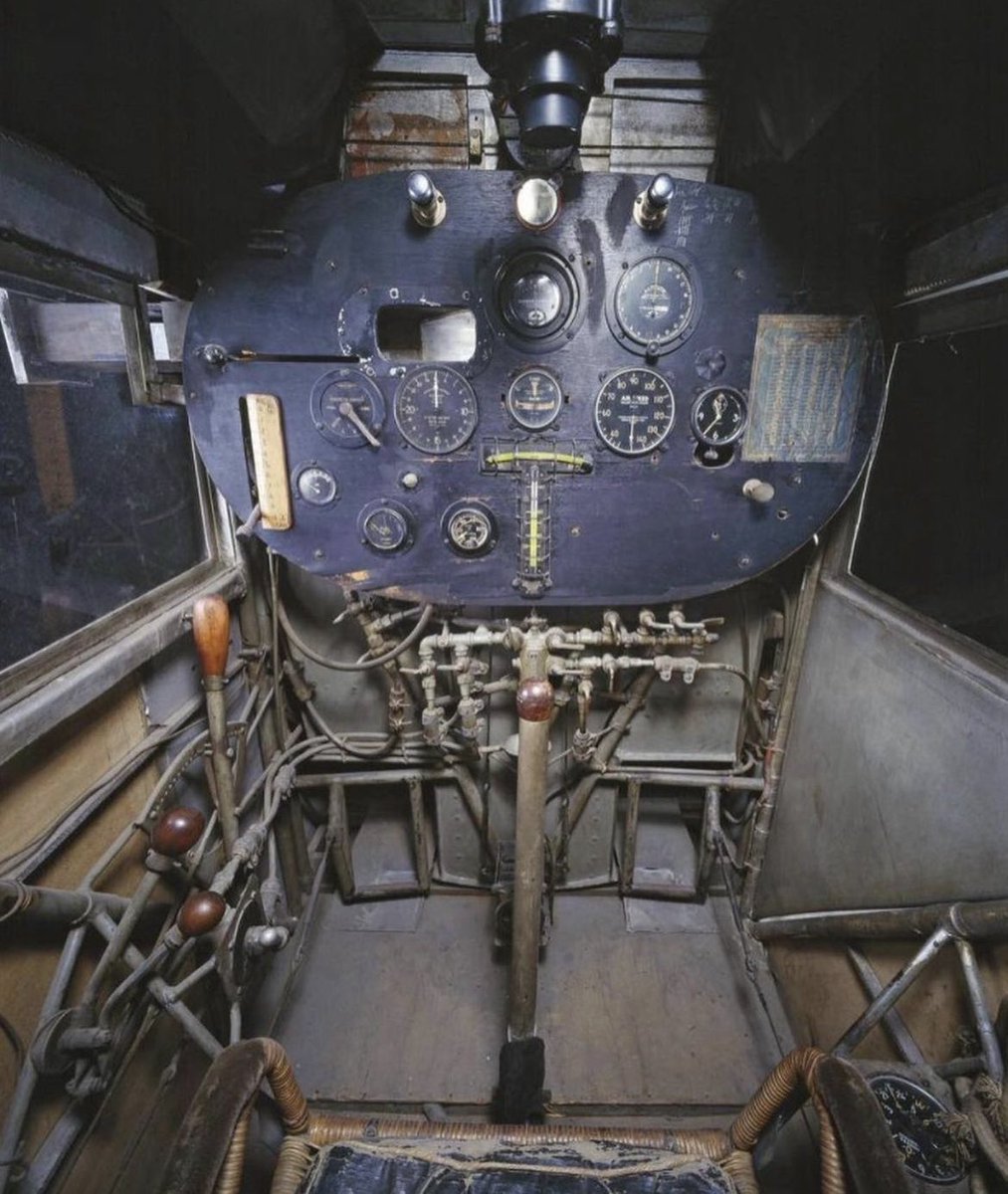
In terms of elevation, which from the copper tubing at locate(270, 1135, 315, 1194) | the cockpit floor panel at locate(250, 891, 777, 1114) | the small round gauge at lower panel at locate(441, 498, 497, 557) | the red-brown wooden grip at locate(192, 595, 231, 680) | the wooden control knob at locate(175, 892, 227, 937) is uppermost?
the small round gauge at lower panel at locate(441, 498, 497, 557)

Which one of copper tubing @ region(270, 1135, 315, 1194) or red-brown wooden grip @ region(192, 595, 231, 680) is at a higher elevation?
red-brown wooden grip @ region(192, 595, 231, 680)

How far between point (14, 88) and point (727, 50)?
2131 mm

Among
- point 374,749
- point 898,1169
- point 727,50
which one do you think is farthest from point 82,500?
point 727,50

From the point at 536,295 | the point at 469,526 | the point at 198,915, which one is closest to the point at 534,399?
the point at 536,295

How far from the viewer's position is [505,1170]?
1363 mm

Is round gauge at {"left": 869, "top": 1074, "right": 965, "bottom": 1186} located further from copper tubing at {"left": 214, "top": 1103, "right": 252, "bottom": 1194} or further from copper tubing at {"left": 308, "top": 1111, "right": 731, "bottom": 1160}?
copper tubing at {"left": 214, "top": 1103, "right": 252, "bottom": 1194}

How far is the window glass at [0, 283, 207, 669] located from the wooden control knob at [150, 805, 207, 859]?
1.89ft

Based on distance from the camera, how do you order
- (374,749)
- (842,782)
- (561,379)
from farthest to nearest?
(374,749) → (842,782) → (561,379)

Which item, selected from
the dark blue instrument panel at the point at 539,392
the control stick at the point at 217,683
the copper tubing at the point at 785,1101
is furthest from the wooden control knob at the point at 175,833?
the copper tubing at the point at 785,1101

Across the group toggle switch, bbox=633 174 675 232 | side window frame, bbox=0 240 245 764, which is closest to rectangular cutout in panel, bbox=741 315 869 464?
toggle switch, bbox=633 174 675 232

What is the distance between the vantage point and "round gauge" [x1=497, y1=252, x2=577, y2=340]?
1.82 meters

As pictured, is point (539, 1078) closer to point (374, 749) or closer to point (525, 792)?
point (525, 792)

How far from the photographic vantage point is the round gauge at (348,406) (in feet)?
6.20

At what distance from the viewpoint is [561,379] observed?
6.30ft
